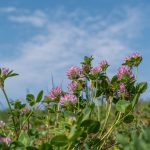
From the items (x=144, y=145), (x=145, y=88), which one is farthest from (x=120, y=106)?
(x=144, y=145)

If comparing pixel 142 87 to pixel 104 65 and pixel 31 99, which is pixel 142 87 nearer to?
pixel 104 65

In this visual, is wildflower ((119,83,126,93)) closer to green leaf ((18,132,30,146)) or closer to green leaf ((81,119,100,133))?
green leaf ((81,119,100,133))

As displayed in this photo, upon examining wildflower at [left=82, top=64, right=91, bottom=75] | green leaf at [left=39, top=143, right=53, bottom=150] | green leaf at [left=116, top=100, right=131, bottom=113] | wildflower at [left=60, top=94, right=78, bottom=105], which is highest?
wildflower at [left=82, top=64, right=91, bottom=75]

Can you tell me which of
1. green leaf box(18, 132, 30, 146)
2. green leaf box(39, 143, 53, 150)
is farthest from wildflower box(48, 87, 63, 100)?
green leaf box(39, 143, 53, 150)

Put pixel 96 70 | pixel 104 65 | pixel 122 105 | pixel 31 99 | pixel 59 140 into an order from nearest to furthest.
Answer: pixel 59 140
pixel 122 105
pixel 31 99
pixel 96 70
pixel 104 65

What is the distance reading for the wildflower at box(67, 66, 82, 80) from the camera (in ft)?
11.8

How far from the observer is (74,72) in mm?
3586

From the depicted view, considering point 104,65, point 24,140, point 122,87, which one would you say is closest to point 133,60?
point 104,65

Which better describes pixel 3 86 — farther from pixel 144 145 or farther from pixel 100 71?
pixel 144 145

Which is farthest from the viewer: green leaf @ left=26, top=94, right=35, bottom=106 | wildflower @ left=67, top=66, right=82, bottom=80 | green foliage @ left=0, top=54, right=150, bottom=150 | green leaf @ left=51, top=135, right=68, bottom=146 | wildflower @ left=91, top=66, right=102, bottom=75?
wildflower @ left=67, top=66, right=82, bottom=80

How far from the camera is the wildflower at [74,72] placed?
359 cm

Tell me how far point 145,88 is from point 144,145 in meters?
1.48

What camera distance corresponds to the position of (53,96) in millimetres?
3492

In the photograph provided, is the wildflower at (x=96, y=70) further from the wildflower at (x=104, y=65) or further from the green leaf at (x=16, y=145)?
the green leaf at (x=16, y=145)
